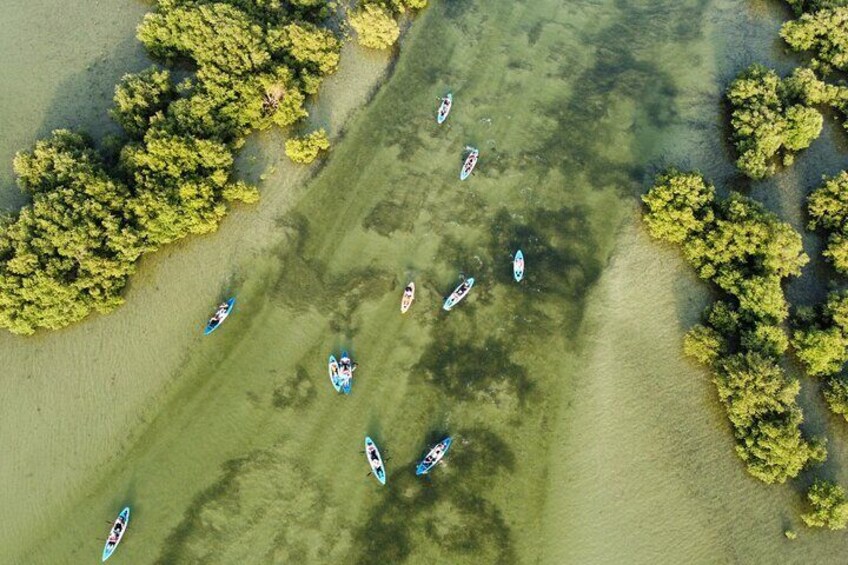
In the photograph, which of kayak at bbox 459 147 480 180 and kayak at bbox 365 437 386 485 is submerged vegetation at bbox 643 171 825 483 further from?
kayak at bbox 365 437 386 485

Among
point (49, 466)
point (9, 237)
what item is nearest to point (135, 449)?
point (49, 466)

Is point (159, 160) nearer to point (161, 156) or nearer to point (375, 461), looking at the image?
point (161, 156)

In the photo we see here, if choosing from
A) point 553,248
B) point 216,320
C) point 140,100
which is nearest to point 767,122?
point 553,248

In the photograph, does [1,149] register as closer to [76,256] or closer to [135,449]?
[76,256]

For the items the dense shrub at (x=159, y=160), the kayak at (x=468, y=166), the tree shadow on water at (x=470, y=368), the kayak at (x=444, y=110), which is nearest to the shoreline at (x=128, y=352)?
the dense shrub at (x=159, y=160)

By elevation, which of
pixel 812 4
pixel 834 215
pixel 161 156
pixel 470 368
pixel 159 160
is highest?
pixel 812 4

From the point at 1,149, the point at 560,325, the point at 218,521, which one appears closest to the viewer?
the point at 218,521

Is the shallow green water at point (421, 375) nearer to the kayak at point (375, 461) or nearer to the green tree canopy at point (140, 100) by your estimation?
the kayak at point (375, 461)
